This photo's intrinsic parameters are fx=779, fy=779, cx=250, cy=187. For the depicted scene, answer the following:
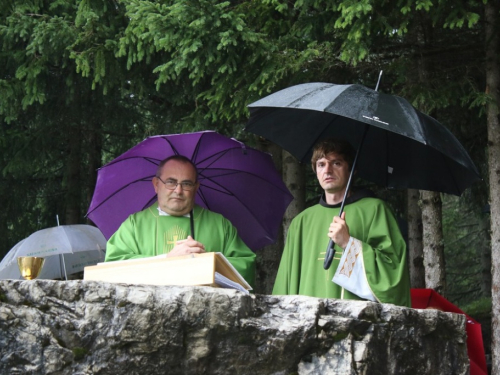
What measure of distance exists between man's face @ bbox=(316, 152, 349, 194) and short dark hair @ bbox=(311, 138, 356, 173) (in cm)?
2

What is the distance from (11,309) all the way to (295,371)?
3.47 ft

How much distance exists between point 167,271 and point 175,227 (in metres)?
2.30

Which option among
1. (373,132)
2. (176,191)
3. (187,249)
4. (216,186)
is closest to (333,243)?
(373,132)

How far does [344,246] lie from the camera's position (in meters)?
4.50

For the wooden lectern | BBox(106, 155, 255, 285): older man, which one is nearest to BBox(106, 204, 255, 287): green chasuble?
BBox(106, 155, 255, 285): older man

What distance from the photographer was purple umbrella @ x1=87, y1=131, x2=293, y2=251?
18.5 feet

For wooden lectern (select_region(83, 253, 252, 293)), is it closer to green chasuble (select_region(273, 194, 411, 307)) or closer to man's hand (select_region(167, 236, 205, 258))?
man's hand (select_region(167, 236, 205, 258))

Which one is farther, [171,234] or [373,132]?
[171,234]

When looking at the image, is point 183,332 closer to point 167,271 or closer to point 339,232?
point 167,271

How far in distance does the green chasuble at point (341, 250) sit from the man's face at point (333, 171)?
0.48 feet

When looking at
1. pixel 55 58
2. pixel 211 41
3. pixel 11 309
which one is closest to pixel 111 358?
pixel 11 309

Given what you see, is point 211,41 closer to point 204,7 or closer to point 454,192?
point 204,7

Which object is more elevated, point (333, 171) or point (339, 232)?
point (333, 171)

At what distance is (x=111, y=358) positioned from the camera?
2.53 m
